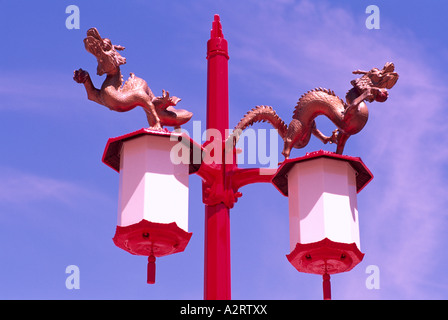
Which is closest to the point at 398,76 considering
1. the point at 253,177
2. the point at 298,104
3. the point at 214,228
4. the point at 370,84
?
the point at 370,84

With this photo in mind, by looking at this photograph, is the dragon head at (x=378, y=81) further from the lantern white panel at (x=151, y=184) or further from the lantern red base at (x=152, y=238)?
the lantern red base at (x=152, y=238)

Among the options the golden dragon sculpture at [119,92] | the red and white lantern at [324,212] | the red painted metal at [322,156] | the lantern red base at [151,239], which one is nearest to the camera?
the lantern red base at [151,239]

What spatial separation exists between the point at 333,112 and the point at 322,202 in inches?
42.4

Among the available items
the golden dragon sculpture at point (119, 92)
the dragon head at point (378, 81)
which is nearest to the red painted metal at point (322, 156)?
the dragon head at point (378, 81)

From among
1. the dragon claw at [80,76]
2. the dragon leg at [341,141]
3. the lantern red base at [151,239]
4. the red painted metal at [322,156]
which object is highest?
the dragon claw at [80,76]

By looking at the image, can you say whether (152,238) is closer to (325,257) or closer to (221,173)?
(221,173)

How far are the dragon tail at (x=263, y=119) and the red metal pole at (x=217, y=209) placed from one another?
197 mm

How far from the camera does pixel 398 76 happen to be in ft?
32.7

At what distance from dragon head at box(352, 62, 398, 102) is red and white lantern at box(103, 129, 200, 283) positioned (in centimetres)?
178

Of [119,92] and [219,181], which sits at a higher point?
[119,92]

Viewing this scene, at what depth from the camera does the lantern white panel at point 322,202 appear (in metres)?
9.22

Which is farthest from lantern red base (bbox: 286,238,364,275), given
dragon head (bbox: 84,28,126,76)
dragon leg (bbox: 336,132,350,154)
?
dragon head (bbox: 84,28,126,76)

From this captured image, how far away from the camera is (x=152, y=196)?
9.02 m

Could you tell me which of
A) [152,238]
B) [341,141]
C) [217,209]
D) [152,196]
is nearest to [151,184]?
[152,196]
